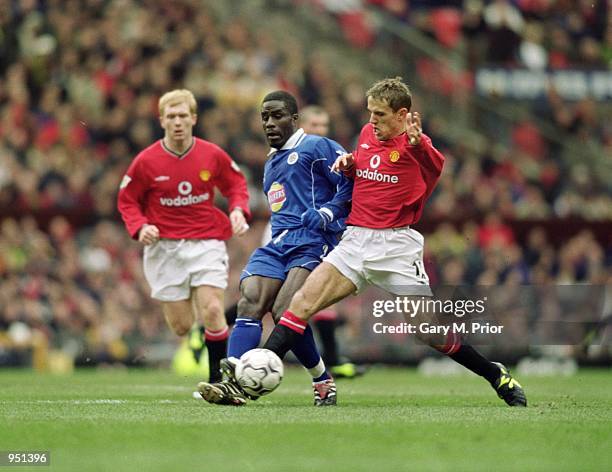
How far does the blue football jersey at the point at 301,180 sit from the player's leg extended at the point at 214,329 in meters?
1.20

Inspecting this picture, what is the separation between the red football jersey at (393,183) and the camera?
959 cm

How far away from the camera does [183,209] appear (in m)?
11.4

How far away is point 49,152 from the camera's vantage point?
19641 millimetres

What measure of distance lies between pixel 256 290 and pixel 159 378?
17.4 feet

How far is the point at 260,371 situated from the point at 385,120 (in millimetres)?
1932

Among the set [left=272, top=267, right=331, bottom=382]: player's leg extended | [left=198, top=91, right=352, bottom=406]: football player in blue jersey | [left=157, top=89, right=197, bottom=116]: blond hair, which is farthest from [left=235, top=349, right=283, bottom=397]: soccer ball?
[left=157, top=89, right=197, bottom=116]: blond hair

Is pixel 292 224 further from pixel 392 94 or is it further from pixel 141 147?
pixel 141 147

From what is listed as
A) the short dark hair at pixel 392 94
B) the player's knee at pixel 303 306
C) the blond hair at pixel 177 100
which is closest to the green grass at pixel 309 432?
the player's knee at pixel 303 306

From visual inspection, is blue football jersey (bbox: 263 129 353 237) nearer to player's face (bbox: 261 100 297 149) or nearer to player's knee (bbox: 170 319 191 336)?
player's face (bbox: 261 100 297 149)

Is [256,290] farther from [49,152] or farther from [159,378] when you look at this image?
[49,152]

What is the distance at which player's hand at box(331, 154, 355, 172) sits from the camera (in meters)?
9.62

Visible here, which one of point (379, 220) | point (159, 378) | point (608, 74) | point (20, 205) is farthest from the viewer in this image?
point (608, 74)

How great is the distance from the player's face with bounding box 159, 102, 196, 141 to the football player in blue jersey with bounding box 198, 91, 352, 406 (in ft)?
3.90

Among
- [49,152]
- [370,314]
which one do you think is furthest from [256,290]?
[49,152]
